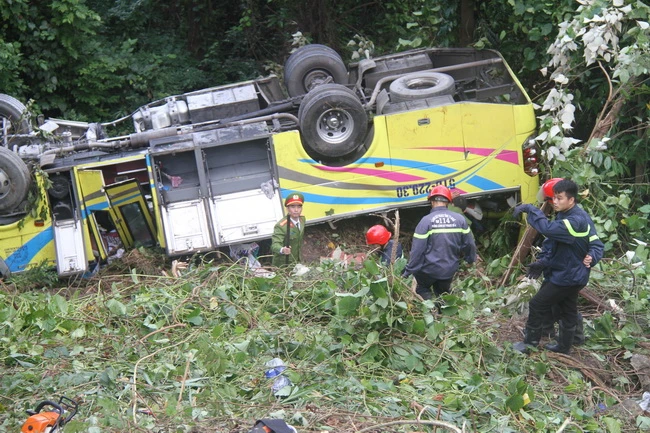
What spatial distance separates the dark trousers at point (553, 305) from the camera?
641 centimetres

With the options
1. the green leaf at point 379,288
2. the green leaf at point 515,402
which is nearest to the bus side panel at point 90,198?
the green leaf at point 379,288

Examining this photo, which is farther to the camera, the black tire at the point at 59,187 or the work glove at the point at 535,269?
the black tire at the point at 59,187

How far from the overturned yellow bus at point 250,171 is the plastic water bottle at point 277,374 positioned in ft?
10.8

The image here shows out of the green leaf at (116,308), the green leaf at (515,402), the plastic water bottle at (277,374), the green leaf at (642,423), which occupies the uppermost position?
the green leaf at (116,308)

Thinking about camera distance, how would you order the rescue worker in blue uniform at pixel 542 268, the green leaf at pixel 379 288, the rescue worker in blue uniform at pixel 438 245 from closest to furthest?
the green leaf at pixel 379 288, the rescue worker in blue uniform at pixel 542 268, the rescue worker in blue uniform at pixel 438 245

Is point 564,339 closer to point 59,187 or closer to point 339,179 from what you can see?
point 339,179

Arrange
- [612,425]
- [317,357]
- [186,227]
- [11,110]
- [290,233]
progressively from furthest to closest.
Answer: [11,110], [186,227], [290,233], [317,357], [612,425]

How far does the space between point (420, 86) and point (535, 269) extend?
11.0 ft

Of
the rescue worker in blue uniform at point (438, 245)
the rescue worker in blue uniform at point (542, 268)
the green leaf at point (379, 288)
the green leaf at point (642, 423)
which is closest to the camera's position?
the green leaf at point (642, 423)

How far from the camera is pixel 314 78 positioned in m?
10.2

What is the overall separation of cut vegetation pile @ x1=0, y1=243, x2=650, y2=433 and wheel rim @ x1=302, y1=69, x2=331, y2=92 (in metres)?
3.32

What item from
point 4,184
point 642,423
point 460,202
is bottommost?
point 642,423

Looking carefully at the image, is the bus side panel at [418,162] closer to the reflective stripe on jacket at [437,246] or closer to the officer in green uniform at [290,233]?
the officer in green uniform at [290,233]

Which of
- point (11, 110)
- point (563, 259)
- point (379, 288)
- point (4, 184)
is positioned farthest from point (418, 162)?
point (11, 110)
